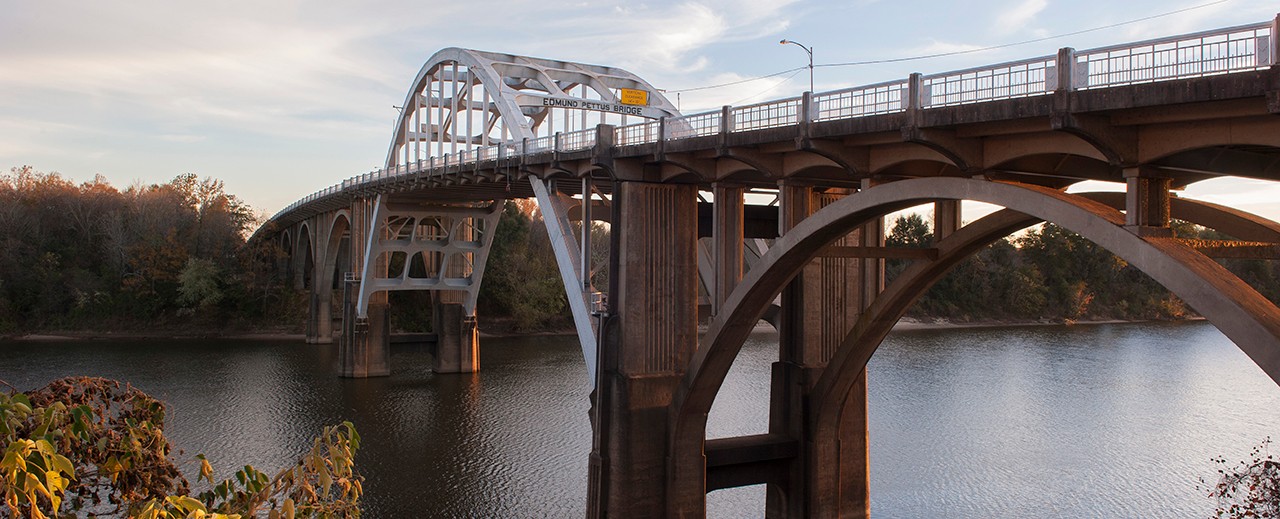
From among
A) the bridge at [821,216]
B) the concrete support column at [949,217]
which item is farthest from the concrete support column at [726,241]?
the concrete support column at [949,217]

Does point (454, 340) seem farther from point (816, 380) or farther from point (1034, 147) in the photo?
point (1034, 147)

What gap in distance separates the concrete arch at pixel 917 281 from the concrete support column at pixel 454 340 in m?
25.1

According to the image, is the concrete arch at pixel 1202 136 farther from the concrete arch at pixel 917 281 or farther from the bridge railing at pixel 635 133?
the bridge railing at pixel 635 133

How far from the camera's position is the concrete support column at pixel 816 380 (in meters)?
17.2

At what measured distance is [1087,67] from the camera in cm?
958

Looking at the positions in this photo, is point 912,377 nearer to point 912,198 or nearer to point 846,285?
point 846,285

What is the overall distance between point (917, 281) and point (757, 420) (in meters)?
14.6

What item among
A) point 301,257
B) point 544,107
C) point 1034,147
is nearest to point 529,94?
point 544,107

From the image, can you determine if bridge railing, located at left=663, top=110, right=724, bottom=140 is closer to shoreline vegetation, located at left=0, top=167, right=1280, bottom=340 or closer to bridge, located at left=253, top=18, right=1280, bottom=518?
bridge, located at left=253, top=18, right=1280, bottom=518

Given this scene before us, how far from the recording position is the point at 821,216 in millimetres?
13469

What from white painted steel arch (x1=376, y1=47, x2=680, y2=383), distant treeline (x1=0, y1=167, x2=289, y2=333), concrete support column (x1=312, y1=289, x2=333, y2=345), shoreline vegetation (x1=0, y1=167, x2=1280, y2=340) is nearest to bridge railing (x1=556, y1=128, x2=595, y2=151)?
white painted steel arch (x1=376, y1=47, x2=680, y2=383)

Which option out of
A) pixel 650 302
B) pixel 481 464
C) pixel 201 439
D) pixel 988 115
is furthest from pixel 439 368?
pixel 988 115

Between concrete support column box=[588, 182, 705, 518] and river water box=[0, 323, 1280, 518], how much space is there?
3.85m

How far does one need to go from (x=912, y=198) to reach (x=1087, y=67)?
9.24 feet
